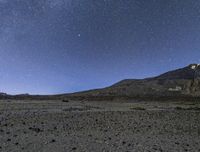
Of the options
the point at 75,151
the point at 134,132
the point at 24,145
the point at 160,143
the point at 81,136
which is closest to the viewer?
the point at 75,151

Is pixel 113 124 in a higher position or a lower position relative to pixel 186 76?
lower

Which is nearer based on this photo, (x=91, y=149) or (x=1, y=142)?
(x=91, y=149)

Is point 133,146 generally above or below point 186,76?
below

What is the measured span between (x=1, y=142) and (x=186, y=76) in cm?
19206

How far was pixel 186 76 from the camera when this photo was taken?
194000 millimetres

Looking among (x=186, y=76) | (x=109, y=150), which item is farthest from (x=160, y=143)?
(x=186, y=76)

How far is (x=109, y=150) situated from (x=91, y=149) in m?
0.70

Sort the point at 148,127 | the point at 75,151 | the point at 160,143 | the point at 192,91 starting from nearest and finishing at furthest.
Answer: the point at 75,151
the point at 160,143
the point at 148,127
the point at 192,91

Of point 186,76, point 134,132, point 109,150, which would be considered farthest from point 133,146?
point 186,76

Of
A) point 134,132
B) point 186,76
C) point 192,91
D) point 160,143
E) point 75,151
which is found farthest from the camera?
point 186,76

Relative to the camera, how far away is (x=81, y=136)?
1358cm

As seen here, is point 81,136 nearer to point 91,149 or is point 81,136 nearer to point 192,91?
point 91,149

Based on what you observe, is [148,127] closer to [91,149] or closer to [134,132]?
[134,132]

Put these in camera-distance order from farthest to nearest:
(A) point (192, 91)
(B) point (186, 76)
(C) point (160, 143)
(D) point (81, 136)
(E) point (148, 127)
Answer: (B) point (186, 76)
(A) point (192, 91)
(E) point (148, 127)
(D) point (81, 136)
(C) point (160, 143)
